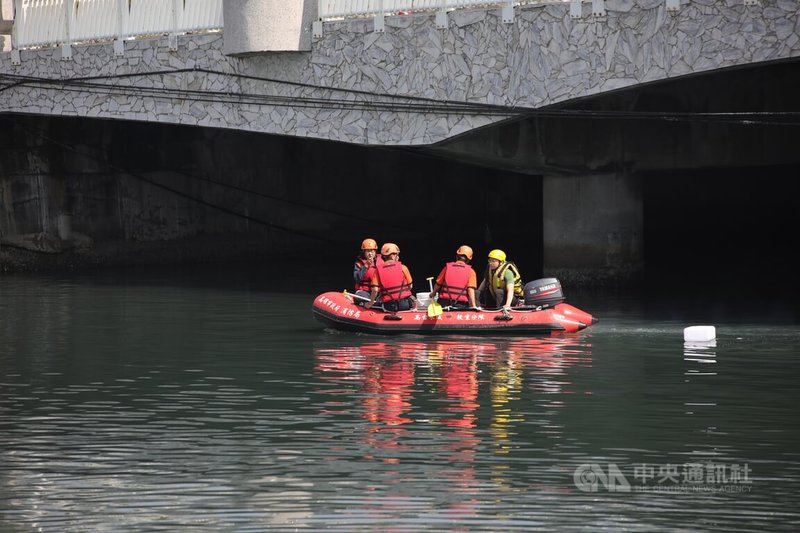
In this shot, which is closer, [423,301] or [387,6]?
[423,301]

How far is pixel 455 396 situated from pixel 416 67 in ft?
31.9

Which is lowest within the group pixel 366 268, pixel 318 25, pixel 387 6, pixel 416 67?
pixel 366 268

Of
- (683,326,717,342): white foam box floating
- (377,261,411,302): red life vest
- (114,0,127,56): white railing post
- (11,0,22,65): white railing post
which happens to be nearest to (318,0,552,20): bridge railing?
(114,0,127,56): white railing post

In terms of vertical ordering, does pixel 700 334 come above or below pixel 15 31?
below

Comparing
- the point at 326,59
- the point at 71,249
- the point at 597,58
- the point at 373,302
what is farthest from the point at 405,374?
the point at 71,249

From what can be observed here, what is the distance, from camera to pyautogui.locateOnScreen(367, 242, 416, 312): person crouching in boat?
20453mm

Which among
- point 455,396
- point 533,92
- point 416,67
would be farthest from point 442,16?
point 455,396

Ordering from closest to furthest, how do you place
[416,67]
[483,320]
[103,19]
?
[483,320]
[416,67]
[103,19]

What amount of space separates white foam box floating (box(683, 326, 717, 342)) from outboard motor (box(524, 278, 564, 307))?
191 centimetres

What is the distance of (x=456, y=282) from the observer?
20.3 m

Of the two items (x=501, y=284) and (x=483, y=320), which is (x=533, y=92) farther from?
(x=483, y=320)

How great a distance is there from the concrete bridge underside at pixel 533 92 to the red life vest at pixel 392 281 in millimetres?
3822

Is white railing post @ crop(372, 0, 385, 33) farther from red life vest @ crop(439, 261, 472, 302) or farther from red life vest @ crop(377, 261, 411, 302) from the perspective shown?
red life vest @ crop(439, 261, 472, 302)

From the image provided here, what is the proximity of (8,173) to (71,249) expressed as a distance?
2.23 metres
